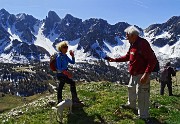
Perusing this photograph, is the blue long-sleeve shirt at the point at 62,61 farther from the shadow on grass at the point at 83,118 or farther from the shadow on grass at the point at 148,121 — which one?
the shadow on grass at the point at 148,121

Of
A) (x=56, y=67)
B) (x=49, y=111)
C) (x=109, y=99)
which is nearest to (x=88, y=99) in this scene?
(x=109, y=99)

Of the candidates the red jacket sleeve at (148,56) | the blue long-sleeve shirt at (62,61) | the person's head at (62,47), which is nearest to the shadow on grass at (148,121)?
the red jacket sleeve at (148,56)

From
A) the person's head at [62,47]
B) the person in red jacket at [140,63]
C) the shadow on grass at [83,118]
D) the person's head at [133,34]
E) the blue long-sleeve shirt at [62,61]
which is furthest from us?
the blue long-sleeve shirt at [62,61]

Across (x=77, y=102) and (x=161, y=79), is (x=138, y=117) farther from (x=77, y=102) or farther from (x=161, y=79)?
(x=161, y=79)

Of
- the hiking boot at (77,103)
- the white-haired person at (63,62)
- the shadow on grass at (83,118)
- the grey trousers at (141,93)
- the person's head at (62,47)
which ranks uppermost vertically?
the person's head at (62,47)

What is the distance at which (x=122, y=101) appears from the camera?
2380 centimetres

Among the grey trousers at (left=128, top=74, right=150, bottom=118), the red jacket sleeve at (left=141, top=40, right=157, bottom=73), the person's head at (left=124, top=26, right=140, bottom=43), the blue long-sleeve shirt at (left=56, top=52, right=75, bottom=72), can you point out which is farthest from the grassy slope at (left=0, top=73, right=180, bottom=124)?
the person's head at (left=124, top=26, right=140, bottom=43)

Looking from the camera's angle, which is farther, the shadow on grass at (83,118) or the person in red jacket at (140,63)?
the shadow on grass at (83,118)

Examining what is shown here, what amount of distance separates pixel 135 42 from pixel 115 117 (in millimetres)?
4651

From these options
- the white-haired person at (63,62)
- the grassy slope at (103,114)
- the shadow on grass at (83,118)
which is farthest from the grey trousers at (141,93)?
the white-haired person at (63,62)

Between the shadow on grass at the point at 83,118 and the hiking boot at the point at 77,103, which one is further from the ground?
the hiking boot at the point at 77,103

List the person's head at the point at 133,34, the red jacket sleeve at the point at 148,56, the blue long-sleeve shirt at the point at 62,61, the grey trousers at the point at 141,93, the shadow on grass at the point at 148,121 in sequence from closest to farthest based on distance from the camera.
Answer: the red jacket sleeve at the point at 148,56 < the grey trousers at the point at 141,93 < the person's head at the point at 133,34 < the shadow on grass at the point at 148,121 < the blue long-sleeve shirt at the point at 62,61

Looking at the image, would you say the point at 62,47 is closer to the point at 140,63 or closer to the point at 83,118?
the point at 83,118

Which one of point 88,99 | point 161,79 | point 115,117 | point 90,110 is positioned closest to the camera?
point 115,117
